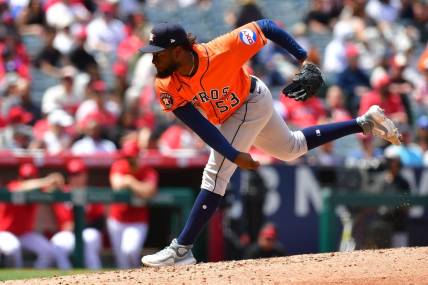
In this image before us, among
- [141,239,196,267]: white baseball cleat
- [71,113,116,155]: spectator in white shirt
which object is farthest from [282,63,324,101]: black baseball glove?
[71,113,116,155]: spectator in white shirt

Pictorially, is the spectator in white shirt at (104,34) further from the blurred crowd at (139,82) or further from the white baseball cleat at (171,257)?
the white baseball cleat at (171,257)

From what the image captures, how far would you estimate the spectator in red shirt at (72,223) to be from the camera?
412 inches

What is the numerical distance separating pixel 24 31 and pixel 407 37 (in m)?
5.40

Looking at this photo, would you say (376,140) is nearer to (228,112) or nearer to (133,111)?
(133,111)

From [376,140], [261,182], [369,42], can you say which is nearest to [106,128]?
[261,182]

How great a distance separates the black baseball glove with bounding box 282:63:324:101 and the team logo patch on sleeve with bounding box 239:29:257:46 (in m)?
0.40

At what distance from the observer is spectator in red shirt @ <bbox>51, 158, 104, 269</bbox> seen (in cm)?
1048

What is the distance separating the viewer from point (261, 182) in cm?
1103

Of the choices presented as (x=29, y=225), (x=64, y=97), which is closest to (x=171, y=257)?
(x=29, y=225)

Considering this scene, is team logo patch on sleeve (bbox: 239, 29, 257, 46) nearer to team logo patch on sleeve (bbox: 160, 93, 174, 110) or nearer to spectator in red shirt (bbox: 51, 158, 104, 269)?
team logo patch on sleeve (bbox: 160, 93, 174, 110)

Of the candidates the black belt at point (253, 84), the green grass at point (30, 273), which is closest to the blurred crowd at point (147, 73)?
the green grass at point (30, 273)

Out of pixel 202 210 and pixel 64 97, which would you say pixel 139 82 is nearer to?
pixel 64 97

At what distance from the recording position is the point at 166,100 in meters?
6.45

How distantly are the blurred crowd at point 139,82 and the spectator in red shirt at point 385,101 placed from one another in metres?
0.01
